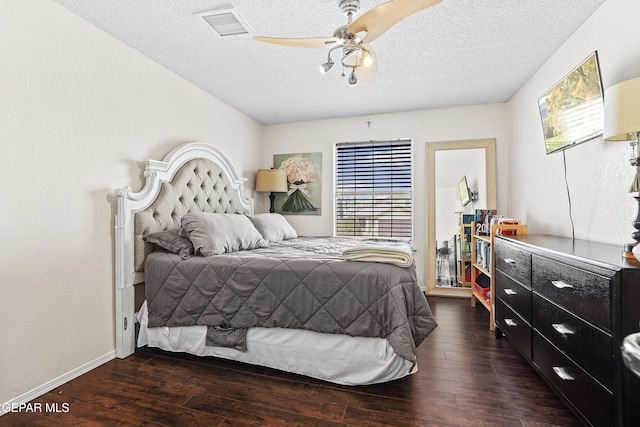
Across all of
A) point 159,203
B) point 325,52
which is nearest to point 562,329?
point 325,52

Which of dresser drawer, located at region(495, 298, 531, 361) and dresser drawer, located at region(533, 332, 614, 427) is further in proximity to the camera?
dresser drawer, located at region(495, 298, 531, 361)

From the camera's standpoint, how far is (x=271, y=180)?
13.8 feet

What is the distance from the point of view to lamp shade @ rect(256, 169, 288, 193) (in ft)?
13.8

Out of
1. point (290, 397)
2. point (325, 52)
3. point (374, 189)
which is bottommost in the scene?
point (290, 397)

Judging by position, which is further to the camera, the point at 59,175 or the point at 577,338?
the point at 59,175

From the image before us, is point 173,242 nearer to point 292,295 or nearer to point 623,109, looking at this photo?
point 292,295

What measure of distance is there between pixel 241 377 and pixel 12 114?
6.49 ft

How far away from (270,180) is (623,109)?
3.42 meters

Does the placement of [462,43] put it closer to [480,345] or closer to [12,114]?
[480,345]

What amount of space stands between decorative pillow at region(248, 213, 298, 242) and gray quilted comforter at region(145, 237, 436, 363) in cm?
107

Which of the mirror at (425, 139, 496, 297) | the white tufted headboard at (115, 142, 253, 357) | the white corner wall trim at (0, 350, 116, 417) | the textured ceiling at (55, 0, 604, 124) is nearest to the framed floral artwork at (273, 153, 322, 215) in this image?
the textured ceiling at (55, 0, 604, 124)

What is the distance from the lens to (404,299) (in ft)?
6.06

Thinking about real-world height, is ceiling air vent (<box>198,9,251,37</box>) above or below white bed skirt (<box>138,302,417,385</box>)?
above

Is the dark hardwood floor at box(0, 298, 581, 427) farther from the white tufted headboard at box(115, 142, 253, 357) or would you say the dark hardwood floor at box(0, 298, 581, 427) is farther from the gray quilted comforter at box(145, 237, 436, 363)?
the white tufted headboard at box(115, 142, 253, 357)
